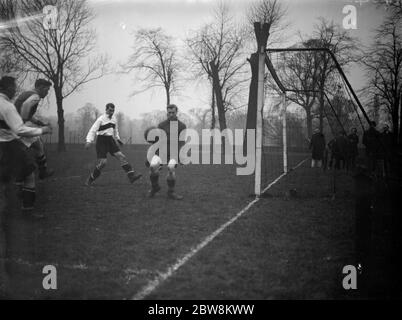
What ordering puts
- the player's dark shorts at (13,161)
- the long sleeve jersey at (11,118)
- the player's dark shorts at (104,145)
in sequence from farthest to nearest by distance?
the player's dark shorts at (104,145), the player's dark shorts at (13,161), the long sleeve jersey at (11,118)

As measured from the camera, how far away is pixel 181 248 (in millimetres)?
4145

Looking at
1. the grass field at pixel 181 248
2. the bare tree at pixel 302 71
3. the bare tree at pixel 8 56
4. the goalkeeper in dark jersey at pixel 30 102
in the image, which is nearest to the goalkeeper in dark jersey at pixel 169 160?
the grass field at pixel 181 248

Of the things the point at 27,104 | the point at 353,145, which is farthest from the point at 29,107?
the point at 353,145

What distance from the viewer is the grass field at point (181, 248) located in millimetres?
3092

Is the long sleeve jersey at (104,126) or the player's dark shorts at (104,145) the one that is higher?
the long sleeve jersey at (104,126)

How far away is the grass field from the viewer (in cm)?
309

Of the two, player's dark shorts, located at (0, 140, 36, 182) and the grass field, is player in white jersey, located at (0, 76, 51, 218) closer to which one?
player's dark shorts, located at (0, 140, 36, 182)

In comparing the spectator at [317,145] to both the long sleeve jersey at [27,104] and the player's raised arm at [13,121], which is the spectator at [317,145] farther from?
the player's raised arm at [13,121]

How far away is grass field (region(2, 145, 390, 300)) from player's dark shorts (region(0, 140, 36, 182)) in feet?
2.42

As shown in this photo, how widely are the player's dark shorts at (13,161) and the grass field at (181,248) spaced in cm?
74

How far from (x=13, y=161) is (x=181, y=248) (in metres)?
2.82

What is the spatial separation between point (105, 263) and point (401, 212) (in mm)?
5246

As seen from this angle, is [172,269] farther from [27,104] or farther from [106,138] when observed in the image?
[106,138]

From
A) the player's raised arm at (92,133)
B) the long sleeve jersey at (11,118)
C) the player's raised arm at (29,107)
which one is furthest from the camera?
the player's raised arm at (92,133)
